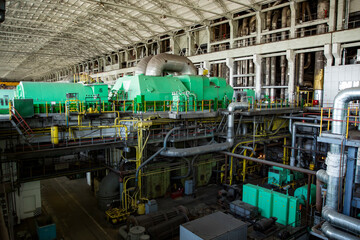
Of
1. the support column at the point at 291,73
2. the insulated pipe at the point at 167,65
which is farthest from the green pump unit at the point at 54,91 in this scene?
the support column at the point at 291,73

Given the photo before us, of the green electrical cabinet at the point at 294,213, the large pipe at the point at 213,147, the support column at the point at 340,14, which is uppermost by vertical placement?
the support column at the point at 340,14

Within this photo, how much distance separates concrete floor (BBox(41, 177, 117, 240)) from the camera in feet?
37.6

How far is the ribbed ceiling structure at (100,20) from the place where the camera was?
26938 mm

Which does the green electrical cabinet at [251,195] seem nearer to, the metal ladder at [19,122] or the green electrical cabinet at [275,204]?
the green electrical cabinet at [275,204]

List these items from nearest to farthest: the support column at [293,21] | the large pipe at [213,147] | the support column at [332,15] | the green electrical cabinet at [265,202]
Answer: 1. the green electrical cabinet at [265,202]
2. the large pipe at [213,147]
3. the support column at [332,15]
4. the support column at [293,21]

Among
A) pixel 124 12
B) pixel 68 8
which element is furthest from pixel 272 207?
pixel 68 8

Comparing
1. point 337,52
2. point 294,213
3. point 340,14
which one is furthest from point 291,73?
point 294,213

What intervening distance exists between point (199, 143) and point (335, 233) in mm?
9942

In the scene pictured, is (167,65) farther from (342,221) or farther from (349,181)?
(342,221)

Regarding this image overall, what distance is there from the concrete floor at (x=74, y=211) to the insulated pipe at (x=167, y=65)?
925 centimetres

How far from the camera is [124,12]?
102ft

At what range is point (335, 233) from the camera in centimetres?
794

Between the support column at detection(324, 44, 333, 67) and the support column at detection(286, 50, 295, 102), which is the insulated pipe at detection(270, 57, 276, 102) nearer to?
the support column at detection(286, 50, 295, 102)

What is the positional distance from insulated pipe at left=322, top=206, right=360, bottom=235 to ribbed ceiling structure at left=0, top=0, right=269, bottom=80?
21.5 metres
